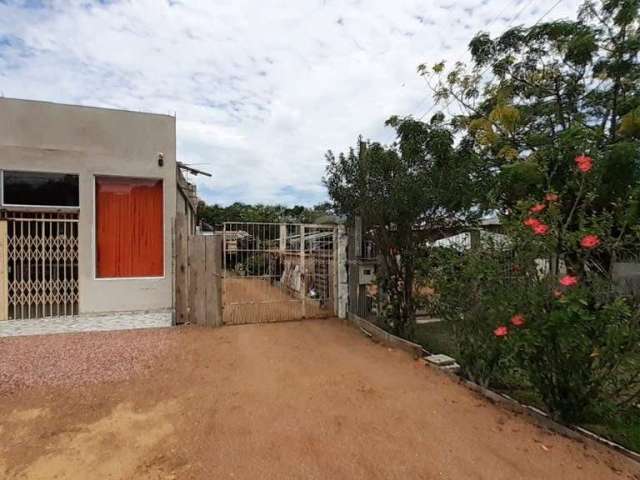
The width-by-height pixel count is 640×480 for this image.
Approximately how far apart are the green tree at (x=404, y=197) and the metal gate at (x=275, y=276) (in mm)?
1433

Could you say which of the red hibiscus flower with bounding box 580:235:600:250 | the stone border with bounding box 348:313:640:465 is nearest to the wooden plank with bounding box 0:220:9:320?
the stone border with bounding box 348:313:640:465

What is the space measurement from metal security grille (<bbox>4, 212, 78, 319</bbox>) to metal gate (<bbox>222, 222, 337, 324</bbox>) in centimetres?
317

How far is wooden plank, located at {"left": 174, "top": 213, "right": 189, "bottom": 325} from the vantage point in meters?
6.70

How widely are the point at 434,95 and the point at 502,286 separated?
807 centimetres

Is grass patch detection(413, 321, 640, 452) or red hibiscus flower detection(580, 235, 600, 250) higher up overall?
red hibiscus flower detection(580, 235, 600, 250)

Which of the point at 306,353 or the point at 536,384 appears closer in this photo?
the point at 536,384

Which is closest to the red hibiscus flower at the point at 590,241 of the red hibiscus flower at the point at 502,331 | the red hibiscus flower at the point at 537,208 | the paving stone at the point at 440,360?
the red hibiscus flower at the point at 537,208

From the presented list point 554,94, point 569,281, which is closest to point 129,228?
point 569,281

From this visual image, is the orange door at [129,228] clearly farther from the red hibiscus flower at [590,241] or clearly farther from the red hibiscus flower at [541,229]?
the red hibiscus flower at [590,241]

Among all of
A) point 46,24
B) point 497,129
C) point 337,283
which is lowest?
point 337,283

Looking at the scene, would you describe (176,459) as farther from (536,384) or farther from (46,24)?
(46,24)

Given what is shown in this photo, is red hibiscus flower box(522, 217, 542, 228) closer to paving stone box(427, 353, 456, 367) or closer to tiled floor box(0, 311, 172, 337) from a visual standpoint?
paving stone box(427, 353, 456, 367)

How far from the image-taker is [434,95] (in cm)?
1026

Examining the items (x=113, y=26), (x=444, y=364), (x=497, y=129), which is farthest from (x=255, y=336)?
(x=497, y=129)
